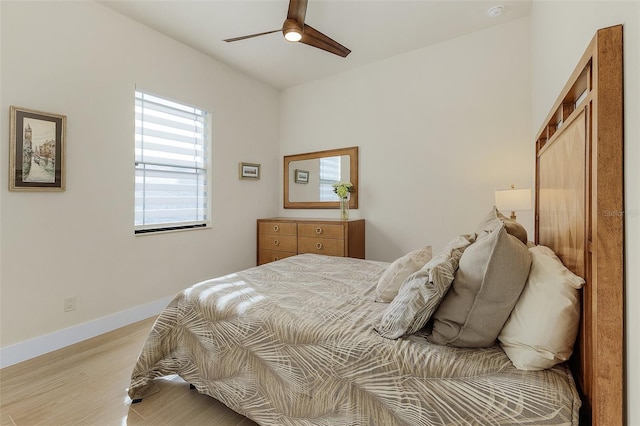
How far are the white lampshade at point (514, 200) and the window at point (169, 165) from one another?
3.18 metres

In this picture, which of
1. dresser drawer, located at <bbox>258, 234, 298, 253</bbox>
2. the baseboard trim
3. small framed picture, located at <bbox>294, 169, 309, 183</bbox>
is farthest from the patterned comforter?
small framed picture, located at <bbox>294, 169, 309, 183</bbox>

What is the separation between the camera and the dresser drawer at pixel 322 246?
3592 mm

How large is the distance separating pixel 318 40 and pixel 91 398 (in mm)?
2957

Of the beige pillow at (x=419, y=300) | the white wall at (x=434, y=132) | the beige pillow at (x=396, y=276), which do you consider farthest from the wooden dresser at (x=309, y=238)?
the beige pillow at (x=419, y=300)

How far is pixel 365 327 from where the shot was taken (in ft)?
4.42

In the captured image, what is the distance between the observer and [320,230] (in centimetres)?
371

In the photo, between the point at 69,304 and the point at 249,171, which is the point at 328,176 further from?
the point at 69,304

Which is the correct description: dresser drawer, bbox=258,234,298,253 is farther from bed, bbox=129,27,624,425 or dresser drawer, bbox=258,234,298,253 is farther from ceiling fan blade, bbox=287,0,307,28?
ceiling fan blade, bbox=287,0,307,28

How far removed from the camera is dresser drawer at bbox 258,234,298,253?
3.94 metres

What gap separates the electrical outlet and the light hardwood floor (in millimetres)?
350

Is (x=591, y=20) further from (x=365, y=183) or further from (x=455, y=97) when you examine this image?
(x=365, y=183)

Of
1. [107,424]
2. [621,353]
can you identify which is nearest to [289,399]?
[107,424]

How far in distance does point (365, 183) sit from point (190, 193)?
7.11 feet

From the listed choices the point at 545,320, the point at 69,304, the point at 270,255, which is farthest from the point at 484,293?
the point at 270,255
